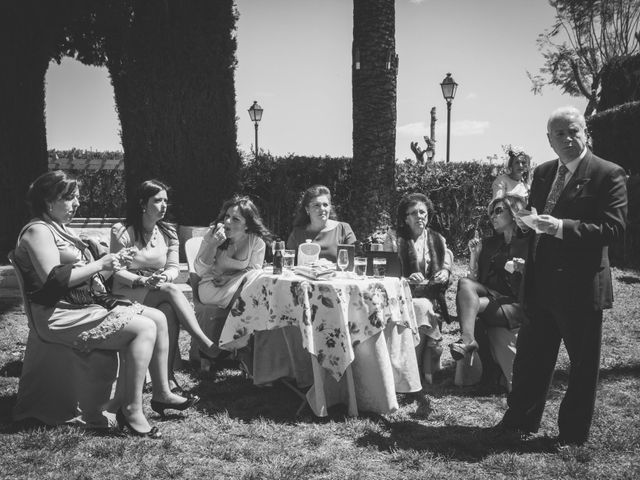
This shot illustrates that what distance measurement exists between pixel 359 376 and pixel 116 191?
1191 cm

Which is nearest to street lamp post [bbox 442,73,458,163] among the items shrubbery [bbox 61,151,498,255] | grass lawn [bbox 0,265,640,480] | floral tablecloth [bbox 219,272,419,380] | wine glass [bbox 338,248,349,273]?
shrubbery [bbox 61,151,498,255]

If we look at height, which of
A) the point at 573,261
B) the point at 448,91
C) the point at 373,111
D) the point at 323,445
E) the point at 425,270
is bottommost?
the point at 323,445

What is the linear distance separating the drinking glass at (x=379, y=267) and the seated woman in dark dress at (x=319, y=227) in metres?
1.05

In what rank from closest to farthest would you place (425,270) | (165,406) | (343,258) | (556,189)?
1. (556,189)
2. (165,406)
3. (343,258)
4. (425,270)

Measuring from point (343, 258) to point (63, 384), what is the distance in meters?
2.13

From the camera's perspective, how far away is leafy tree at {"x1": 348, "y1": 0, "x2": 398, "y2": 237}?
784 centimetres

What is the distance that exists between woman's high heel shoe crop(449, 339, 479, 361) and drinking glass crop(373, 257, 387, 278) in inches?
30.6

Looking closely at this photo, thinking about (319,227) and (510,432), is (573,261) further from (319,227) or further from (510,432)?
(319,227)

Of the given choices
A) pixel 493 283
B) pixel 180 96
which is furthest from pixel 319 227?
pixel 180 96

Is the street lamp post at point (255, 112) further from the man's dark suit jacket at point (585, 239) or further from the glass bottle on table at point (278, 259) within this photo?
the man's dark suit jacket at point (585, 239)

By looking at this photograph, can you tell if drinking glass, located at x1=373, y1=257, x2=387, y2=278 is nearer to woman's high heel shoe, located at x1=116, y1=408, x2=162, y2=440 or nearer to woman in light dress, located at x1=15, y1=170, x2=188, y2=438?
woman in light dress, located at x1=15, y1=170, x2=188, y2=438

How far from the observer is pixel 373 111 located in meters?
7.98

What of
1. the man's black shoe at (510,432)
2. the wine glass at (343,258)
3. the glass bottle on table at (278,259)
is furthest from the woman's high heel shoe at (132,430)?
the man's black shoe at (510,432)

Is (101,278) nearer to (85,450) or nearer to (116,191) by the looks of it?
(85,450)
